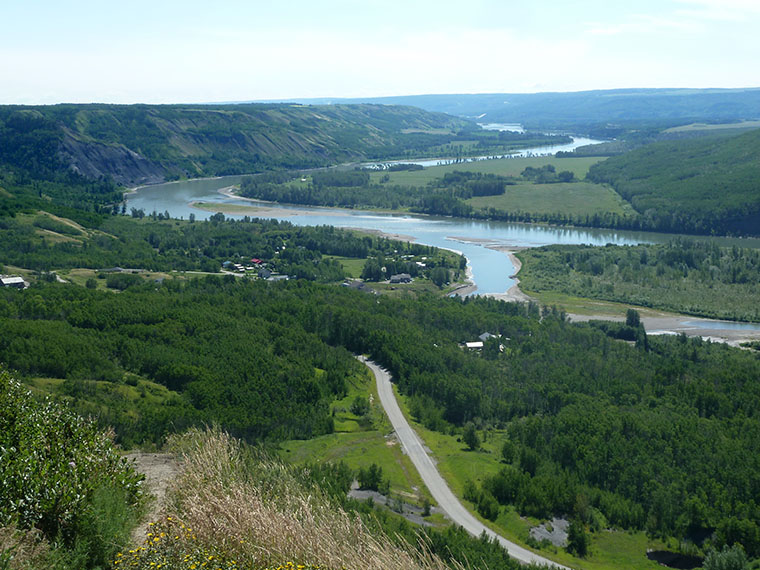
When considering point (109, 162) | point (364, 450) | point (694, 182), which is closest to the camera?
point (364, 450)

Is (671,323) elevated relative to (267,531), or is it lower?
lower

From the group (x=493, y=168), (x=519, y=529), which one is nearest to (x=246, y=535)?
(x=519, y=529)

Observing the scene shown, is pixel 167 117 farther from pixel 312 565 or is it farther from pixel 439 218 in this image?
pixel 312 565

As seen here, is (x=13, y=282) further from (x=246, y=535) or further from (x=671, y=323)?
(x=671, y=323)

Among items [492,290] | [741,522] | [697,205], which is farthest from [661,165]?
[741,522]

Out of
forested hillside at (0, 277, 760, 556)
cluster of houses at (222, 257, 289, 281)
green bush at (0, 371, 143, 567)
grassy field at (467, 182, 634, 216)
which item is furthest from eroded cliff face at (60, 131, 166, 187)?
green bush at (0, 371, 143, 567)

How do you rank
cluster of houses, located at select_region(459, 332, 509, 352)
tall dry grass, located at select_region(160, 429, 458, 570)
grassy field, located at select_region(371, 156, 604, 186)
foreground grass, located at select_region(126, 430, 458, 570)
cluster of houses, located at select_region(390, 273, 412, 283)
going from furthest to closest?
grassy field, located at select_region(371, 156, 604, 186) < cluster of houses, located at select_region(390, 273, 412, 283) < cluster of houses, located at select_region(459, 332, 509, 352) < tall dry grass, located at select_region(160, 429, 458, 570) < foreground grass, located at select_region(126, 430, 458, 570)

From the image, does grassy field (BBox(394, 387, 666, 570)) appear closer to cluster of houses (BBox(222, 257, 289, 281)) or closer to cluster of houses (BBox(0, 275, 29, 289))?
cluster of houses (BBox(0, 275, 29, 289))
